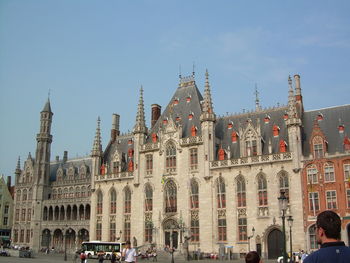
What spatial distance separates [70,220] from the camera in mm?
67875

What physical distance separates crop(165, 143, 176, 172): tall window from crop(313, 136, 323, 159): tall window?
18.2m

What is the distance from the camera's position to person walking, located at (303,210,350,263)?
4309mm

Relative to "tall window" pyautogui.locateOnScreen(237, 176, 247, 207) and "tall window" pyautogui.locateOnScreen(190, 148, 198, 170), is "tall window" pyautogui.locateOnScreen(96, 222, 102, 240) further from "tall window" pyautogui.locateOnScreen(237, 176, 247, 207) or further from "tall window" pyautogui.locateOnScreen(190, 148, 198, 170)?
"tall window" pyautogui.locateOnScreen(237, 176, 247, 207)

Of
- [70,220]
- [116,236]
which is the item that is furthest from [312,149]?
[70,220]

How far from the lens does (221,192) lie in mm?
50375

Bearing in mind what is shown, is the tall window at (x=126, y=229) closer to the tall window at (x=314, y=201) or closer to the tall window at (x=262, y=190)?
the tall window at (x=262, y=190)

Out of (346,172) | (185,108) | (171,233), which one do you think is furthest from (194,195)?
(346,172)

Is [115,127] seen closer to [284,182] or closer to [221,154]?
[221,154]

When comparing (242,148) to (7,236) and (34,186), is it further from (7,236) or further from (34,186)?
(7,236)

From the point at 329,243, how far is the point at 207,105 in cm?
4988

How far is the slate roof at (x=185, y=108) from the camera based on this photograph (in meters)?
56.8

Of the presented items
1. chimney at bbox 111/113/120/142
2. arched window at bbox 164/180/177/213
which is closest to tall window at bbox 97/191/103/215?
chimney at bbox 111/113/120/142

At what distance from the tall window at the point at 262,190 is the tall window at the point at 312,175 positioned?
5065 mm

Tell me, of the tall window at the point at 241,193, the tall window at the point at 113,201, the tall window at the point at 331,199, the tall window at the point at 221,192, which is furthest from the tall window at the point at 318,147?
the tall window at the point at 113,201
